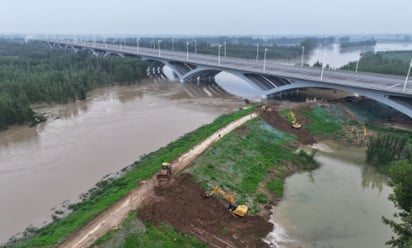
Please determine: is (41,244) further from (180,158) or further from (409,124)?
(409,124)

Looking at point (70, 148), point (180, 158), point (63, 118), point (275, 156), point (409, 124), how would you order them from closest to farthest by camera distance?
point (180, 158)
point (275, 156)
point (70, 148)
point (409, 124)
point (63, 118)

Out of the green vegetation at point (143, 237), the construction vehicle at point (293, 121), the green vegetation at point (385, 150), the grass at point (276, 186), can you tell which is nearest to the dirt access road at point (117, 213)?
the green vegetation at point (143, 237)

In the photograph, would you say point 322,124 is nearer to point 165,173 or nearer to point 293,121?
point 293,121

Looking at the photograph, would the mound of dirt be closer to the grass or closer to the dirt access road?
the dirt access road

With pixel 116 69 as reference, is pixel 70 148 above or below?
below

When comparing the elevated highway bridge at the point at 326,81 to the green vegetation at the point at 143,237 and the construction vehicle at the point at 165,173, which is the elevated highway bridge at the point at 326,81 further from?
the green vegetation at the point at 143,237

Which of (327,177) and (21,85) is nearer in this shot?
(327,177)

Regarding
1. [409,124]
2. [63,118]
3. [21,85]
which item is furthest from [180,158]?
[21,85]

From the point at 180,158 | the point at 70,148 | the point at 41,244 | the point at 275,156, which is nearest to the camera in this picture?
the point at 41,244
